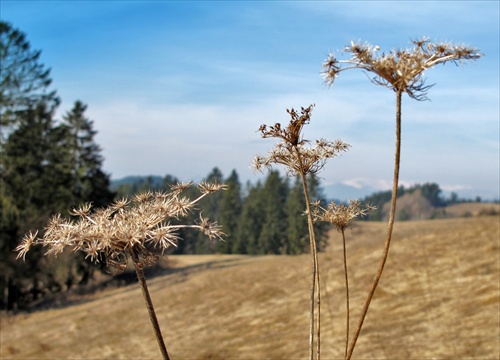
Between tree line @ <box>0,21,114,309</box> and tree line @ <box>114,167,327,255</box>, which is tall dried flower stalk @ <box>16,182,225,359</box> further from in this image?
tree line @ <box>114,167,327,255</box>

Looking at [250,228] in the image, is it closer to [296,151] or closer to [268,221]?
[268,221]

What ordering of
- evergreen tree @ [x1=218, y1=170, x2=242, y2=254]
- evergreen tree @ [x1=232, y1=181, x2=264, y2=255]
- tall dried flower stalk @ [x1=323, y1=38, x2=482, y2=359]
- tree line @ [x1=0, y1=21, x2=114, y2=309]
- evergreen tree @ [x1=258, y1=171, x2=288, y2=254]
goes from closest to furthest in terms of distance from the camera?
tall dried flower stalk @ [x1=323, y1=38, x2=482, y2=359]
tree line @ [x1=0, y1=21, x2=114, y2=309]
evergreen tree @ [x1=258, y1=171, x2=288, y2=254]
evergreen tree @ [x1=232, y1=181, x2=264, y2=255]
evergreen tree @ [x1=218, y1=170, x2=242, y2=254]

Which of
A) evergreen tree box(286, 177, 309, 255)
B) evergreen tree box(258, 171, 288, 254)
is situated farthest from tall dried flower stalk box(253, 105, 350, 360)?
evergreen tree box(258, 171, 288, 254)

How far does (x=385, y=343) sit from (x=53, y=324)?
78.6 feet

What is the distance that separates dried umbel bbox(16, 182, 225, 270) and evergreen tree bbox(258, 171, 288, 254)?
81297 mm

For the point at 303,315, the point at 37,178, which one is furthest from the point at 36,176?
the point at 303,315

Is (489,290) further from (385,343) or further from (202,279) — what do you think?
(202,279)

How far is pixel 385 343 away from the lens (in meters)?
17.0

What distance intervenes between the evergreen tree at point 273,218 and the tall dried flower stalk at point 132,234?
81305mm

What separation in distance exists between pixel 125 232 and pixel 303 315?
22.8m

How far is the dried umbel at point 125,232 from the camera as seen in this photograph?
2.67 m

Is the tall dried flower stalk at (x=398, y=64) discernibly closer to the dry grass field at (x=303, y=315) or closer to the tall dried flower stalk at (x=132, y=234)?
the tall dried flower stalk at (x=132, y=234)

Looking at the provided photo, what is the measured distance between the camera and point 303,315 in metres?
24.3

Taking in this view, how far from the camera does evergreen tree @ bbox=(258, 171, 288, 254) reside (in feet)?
279
